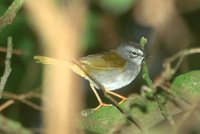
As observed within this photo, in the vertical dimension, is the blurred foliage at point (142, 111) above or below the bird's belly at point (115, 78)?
above

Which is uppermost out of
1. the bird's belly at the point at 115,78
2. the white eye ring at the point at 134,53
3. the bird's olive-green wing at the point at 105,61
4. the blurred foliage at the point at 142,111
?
the blurred foliage at the point at 142,111

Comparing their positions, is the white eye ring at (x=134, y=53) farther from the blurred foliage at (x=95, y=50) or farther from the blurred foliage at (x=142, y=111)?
the blurred foliage at (x=142, y=111)

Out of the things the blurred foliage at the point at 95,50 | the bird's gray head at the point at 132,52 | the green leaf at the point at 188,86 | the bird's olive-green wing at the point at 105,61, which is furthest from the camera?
→ the bird's gray head at the point at 132,52

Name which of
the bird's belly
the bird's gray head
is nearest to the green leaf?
the bird's belly

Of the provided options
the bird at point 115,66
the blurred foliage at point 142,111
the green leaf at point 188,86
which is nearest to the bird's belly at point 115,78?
the bird at point 115,66

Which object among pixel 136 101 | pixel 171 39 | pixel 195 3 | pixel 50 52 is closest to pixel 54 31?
pixel 50 52

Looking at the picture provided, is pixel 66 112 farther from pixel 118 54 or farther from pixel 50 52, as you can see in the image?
pixel 118 54

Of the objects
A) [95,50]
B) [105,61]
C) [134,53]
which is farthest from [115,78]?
[95,50]

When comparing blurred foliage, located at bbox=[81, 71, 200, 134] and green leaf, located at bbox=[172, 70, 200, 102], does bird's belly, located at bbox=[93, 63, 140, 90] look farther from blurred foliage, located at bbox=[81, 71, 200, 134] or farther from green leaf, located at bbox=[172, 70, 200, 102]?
green leaf, located at bbox=[172, 70, 200, 102]
